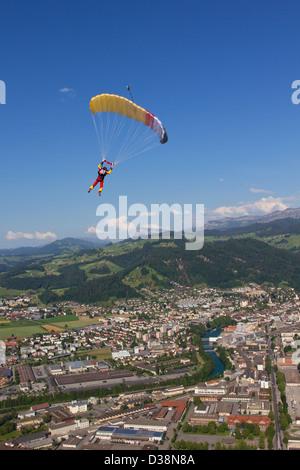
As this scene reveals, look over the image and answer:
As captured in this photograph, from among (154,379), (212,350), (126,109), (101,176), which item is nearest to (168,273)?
(212,350)

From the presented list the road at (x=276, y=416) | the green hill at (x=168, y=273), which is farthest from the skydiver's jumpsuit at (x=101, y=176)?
the green hill at (x=168, y=273)

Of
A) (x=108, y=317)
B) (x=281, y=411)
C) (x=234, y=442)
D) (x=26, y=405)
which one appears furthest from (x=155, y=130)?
(x=108, y=317)

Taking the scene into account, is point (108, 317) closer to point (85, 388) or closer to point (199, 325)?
point (199, 325)

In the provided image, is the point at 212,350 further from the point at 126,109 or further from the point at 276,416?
the point at 126,109

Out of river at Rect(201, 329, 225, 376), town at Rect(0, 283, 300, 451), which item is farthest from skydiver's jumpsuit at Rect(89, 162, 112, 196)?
river at Rect(201, 329, 225, 376)

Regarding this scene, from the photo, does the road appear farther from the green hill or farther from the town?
the green hill
